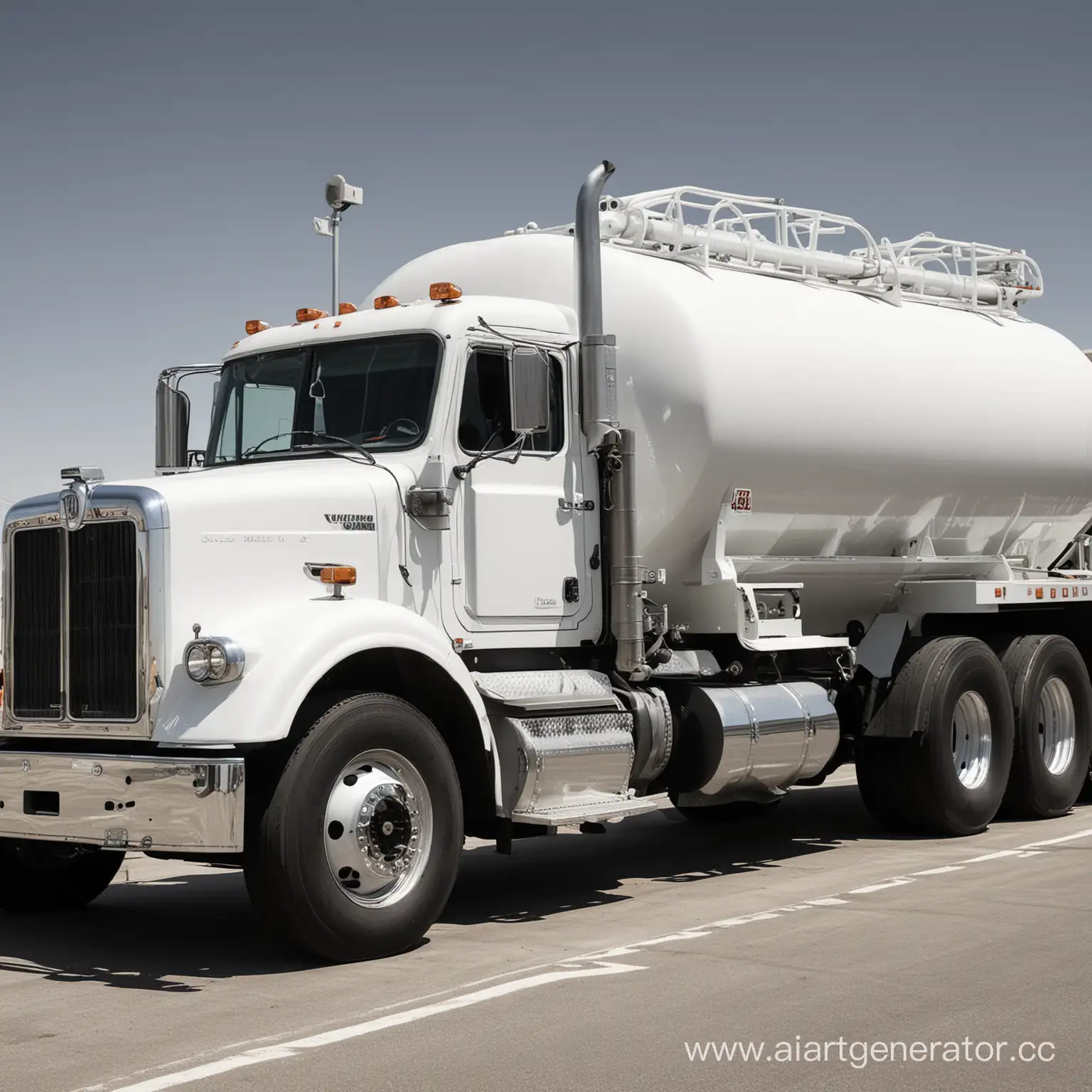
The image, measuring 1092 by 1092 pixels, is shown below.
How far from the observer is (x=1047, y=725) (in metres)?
13.9

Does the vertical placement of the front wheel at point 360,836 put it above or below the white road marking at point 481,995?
above

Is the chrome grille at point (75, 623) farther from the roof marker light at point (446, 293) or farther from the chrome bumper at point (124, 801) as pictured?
the roof marker light at point (446, 293)

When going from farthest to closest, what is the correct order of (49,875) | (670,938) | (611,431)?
(611,431)
(49,875)
(670,938)

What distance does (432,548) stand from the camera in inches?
373

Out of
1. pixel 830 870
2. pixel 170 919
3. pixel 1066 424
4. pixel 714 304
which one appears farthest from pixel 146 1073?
pixel 1066 424

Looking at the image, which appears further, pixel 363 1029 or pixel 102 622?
pixel 102 622

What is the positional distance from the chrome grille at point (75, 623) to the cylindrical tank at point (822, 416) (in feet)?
12.2

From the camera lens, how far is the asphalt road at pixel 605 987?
19.4 feet

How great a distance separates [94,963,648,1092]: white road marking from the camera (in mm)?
5824

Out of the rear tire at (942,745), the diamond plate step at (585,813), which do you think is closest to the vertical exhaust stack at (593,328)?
the diamond plate step at (585,813)

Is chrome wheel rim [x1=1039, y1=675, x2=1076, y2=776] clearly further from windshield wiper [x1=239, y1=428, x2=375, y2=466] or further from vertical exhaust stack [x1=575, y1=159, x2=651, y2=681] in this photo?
windshield wiper [x1=239, y1=428, x2=375, y2=466]

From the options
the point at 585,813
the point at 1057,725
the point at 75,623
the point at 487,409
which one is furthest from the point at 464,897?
the point at 1057,725

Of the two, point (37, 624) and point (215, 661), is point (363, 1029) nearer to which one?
point (215, 661)

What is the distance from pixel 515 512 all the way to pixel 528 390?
0.76 m
